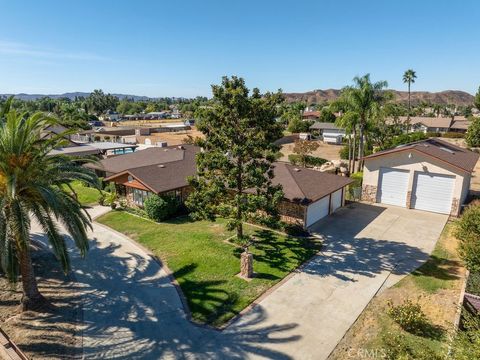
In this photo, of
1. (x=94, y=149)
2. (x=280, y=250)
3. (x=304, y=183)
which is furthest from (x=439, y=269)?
(x=94, y=149)

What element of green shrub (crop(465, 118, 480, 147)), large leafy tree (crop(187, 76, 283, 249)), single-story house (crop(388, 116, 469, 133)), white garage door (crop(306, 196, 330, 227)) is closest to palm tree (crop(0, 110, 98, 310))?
large leafy tree (crop(187, 76, 283, 249))

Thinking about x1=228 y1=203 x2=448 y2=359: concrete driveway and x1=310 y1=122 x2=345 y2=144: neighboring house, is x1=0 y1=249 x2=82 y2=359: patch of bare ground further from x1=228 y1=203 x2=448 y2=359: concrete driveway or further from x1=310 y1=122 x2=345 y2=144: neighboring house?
x1=310 y1=122 x2=345 y2=144: neighboring house

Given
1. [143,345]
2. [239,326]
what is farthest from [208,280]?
[143,345]

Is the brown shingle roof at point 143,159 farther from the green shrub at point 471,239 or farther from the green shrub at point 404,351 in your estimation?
the green shrub at point 404,351

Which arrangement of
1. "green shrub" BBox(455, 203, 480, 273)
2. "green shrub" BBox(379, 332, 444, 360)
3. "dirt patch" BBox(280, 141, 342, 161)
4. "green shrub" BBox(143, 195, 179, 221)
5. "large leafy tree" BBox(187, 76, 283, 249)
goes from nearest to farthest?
"green shrub" BBox(379, 332, 444, 360), "green shrub" BBox(455, 203, 480, 273), "large leafy tree" BBox(187, 76, 283, 249), "green shrub" BBox(143, 195, 179, 221), "dirt patch" BBox(280, 141, 342, 161)

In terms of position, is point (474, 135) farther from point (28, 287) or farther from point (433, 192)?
point (28, 287)
